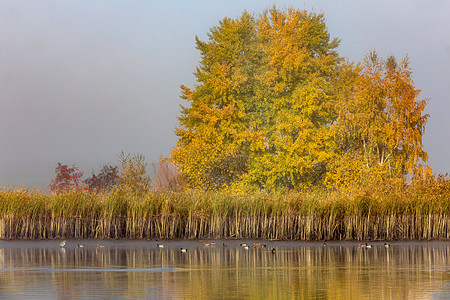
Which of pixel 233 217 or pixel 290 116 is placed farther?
pixel 290 116

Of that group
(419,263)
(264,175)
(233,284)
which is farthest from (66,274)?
(264,175)

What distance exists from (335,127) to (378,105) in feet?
13.2

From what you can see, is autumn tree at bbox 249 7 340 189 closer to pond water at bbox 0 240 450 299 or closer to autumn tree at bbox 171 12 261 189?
autumn tree at bbox 171 12 261 189

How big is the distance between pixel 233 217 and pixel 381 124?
26254 mm

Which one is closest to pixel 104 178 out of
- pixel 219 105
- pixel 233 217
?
pixel 219 105

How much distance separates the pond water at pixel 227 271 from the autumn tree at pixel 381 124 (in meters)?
A: 24.3

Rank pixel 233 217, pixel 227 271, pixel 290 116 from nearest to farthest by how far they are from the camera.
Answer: pixel 227 271, pixel 233 217, pixel 290 116

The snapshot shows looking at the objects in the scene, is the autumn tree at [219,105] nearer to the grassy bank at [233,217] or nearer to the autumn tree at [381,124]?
the autumn tree at [381,124]

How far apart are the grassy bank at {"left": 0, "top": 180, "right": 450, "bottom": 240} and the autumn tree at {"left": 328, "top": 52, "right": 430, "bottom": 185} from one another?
2139 cm

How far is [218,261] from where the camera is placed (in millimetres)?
18469

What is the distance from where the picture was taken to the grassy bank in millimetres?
26062

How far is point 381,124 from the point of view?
5000 centimetres

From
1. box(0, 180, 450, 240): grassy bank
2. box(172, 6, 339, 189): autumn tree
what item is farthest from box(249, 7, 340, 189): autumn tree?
box(0, 180, 450, 240): grassy bank

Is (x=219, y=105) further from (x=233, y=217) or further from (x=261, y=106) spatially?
(x=233, y=217)
